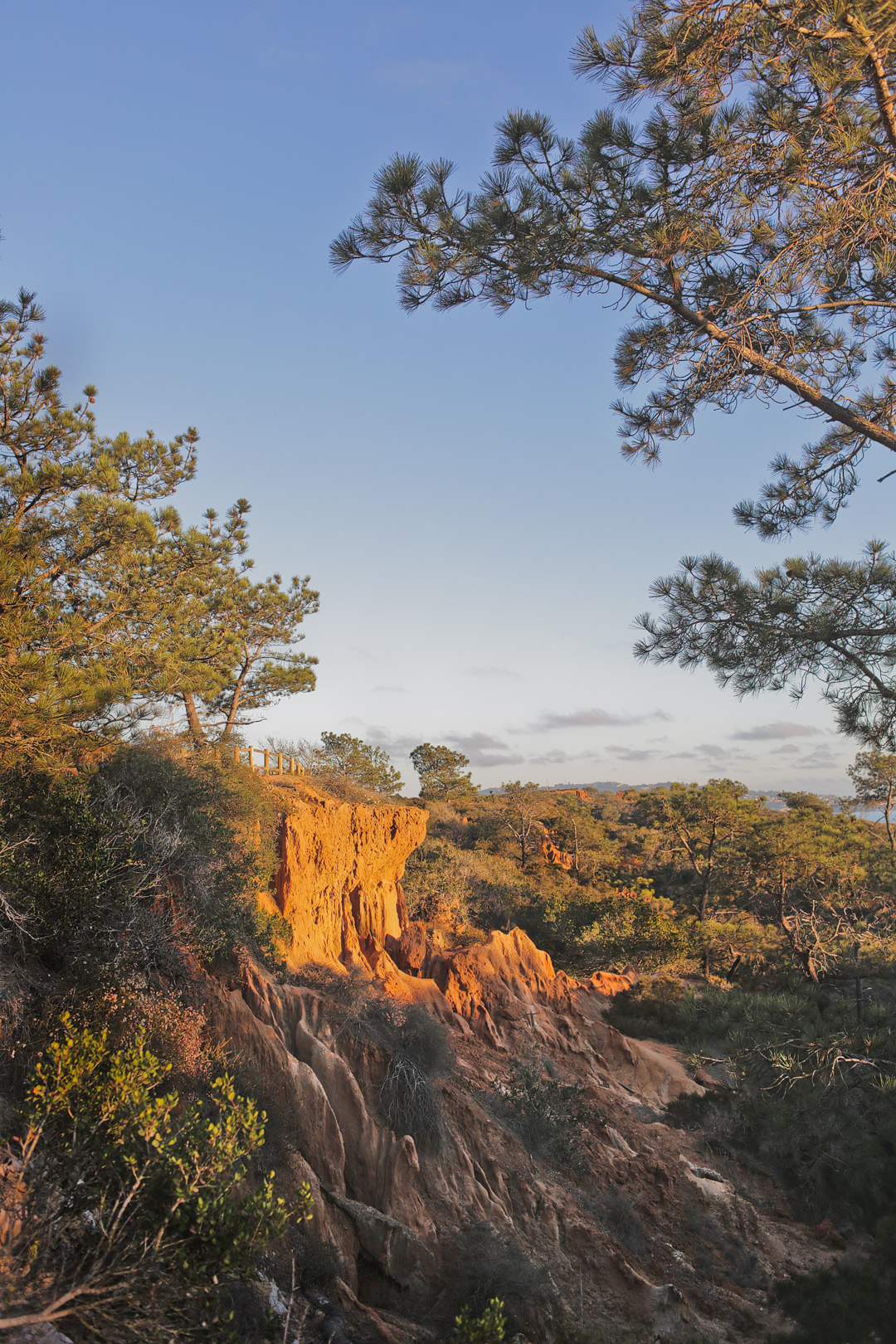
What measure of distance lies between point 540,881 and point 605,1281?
2055cm

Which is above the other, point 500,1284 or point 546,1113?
point 500,1284

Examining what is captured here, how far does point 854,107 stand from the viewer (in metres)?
5.90

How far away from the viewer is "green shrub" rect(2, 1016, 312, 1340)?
435cm

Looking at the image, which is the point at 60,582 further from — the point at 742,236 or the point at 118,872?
the point at 742,236

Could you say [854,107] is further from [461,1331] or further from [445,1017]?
[445,1017]

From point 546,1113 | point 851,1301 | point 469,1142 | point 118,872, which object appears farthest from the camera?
point 546,1113

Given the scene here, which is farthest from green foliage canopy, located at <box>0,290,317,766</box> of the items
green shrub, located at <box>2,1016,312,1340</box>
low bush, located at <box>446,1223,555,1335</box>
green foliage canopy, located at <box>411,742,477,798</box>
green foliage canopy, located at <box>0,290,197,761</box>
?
green foliage canopy, located at <box>411,742,477,798</box>

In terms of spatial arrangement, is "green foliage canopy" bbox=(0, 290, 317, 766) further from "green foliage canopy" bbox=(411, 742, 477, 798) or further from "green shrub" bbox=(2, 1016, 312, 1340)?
"green foliage canopy" bbox=(411, 742, 477, 798)

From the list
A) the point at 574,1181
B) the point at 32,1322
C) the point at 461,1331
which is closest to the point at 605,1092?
the point at 574,1181

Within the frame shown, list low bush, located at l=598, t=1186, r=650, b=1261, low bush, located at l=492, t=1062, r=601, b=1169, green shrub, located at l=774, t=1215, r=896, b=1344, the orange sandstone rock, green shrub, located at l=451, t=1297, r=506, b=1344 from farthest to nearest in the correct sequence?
the orange sandstone rock
low bush, located at l=492, t=1062, r=601, b=1169
low bush, located at l=598, t=1186, r=650, b=1261
green shrub, located at l=774, t=1215, r=896, b=1344
green shrub, located at l=451, t=1297, r=506, b=1344

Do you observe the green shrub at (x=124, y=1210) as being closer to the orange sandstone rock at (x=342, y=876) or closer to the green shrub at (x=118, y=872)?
Result: the green shrub at (x=118, y=872)

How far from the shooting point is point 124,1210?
14.7 feet

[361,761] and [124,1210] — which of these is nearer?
[124,1210]

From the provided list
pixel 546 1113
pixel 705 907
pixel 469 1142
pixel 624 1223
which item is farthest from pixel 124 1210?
pixel 705 907
